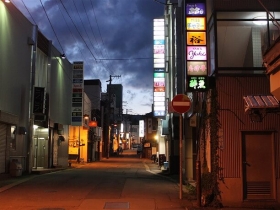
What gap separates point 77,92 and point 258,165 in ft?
85.6

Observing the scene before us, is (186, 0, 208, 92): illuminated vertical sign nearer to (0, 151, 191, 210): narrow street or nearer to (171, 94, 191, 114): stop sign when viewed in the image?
(171, 94, 191, 114): stop sign

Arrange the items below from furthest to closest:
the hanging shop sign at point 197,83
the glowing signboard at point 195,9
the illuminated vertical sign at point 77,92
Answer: the illuminated vertical sign at point 77,92, the glowing signboard at point 195,9, the hanging shop sign at point 197,83

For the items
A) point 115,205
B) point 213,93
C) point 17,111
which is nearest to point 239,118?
point 213,93

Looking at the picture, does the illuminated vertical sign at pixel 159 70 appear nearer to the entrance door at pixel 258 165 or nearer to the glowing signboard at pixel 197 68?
the glowing signboard at pixel 197 68

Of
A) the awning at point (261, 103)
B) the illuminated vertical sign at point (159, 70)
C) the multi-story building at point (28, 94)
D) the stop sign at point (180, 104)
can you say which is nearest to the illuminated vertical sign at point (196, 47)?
the stop sign at point (180, 104)

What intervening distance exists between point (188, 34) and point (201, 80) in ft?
5.45

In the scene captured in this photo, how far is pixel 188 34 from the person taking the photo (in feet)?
41.8

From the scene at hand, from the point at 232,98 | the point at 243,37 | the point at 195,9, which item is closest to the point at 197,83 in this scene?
the point at 232,98

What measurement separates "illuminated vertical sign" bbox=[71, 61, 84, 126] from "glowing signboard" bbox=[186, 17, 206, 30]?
23556mm

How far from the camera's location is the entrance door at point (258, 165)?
12.0 m

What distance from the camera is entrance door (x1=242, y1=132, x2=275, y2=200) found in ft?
39.4

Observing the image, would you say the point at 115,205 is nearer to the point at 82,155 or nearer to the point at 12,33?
the point at 12,33

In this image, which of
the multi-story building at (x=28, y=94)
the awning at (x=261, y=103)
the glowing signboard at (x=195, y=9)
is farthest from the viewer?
the multi-story building at (x=28, y=94)

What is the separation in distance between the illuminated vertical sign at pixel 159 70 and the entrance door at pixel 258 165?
1717 cm
